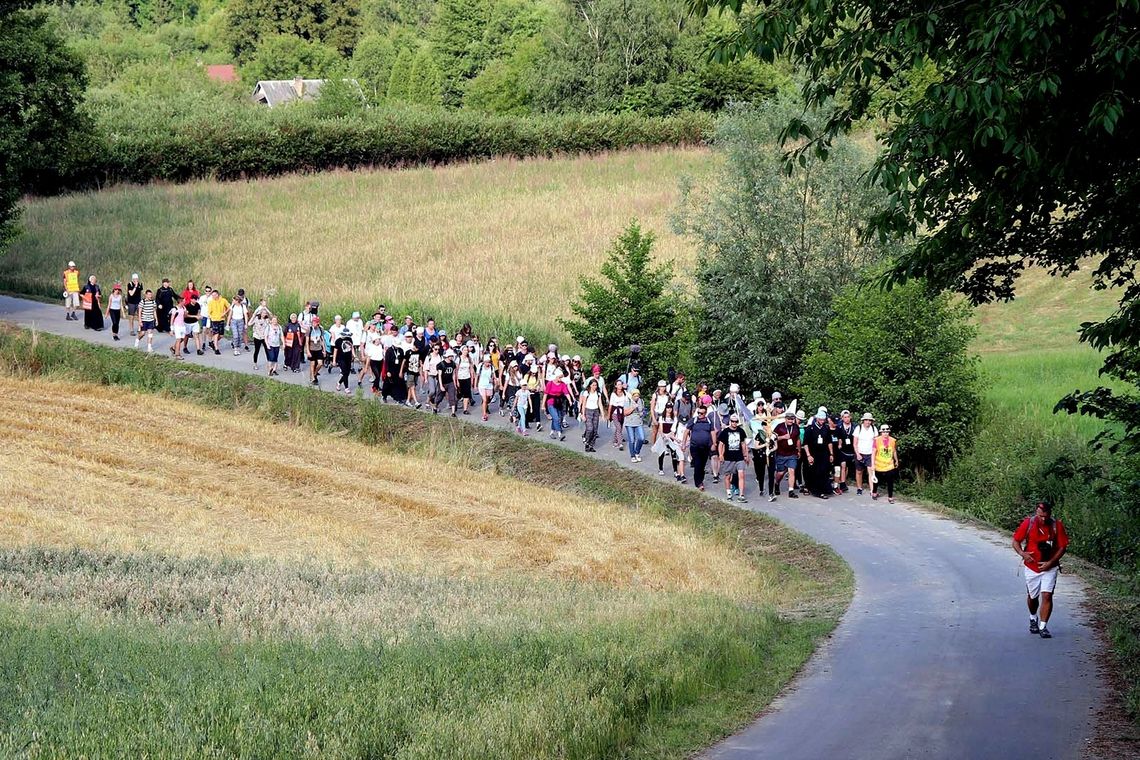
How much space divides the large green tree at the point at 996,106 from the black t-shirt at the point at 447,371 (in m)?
18.6

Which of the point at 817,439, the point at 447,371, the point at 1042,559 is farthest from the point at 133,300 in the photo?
the point at 1042,559

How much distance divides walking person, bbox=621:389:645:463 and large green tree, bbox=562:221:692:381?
16.0 feet

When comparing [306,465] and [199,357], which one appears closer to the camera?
[306,465]

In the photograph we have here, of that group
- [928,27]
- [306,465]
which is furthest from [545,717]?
[306,465]

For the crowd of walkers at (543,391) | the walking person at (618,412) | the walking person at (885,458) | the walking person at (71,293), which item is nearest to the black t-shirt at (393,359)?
the crowd of walkers at (543,391)

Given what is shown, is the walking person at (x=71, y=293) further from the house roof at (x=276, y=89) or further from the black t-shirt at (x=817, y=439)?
the house roof at (x=276, y=89)

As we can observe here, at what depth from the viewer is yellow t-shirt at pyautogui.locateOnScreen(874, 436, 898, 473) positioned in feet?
79.3

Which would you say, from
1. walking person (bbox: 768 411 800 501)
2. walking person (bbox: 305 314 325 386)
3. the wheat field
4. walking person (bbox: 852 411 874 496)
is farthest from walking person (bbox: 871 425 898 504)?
the wheat field

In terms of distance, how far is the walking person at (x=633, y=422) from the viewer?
26.4 meters

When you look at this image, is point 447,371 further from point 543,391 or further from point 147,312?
point 147,312

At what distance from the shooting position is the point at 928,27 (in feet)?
30.5

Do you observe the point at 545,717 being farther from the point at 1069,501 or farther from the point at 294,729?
Result: the point at 1069,501

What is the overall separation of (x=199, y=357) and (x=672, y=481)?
13974 mm

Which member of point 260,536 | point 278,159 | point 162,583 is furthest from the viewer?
point 278,159
